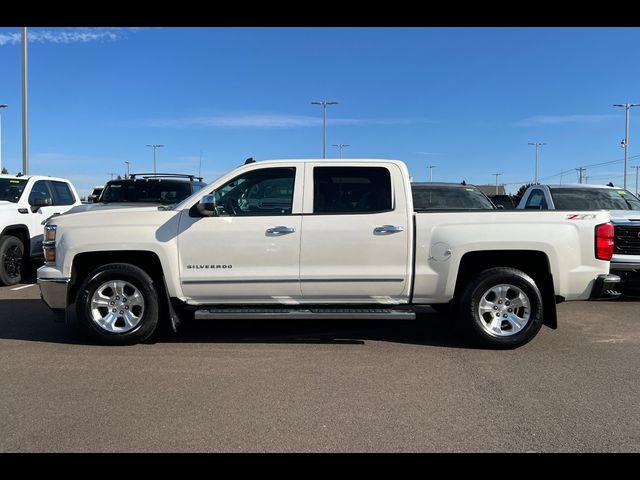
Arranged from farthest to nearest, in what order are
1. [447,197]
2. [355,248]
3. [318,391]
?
[447,197] → [355,248] → [318,391]

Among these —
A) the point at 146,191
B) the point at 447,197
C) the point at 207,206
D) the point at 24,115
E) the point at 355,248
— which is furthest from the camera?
the point at 24,115

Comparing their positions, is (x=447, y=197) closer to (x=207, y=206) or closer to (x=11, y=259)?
(x=207, y=206)

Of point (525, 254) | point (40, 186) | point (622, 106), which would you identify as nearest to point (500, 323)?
point (525, 254)

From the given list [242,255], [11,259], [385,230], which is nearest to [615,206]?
[385,230]

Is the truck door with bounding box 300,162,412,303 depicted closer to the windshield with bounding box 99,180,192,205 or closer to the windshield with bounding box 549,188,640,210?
the windshield with bounding box 549,188,640,210

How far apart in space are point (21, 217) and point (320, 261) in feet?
21.4

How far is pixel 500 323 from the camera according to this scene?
5.54 metres

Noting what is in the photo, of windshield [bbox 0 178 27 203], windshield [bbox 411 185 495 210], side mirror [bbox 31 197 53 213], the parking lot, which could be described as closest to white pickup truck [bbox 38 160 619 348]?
the parking lot

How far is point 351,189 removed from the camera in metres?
5.66

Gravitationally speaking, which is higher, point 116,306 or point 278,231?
point 278,231

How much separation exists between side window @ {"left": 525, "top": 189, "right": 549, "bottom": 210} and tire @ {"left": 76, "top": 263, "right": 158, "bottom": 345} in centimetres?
740

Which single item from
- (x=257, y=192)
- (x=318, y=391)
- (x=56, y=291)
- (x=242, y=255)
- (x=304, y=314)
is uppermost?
(x=257, y=192)

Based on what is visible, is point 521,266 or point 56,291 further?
point 521,266
